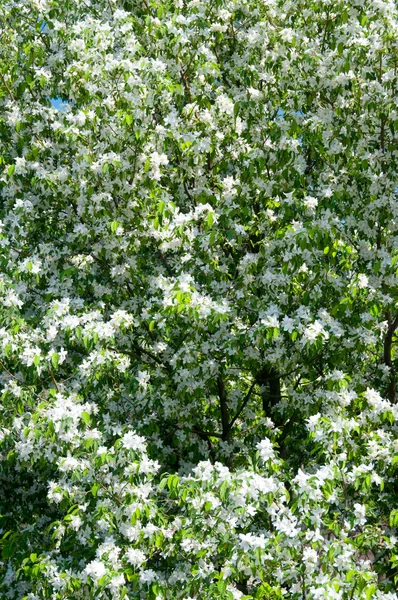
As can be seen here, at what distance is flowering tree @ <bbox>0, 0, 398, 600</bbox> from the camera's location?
701cm

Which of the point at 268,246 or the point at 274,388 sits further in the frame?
the point at 274,388

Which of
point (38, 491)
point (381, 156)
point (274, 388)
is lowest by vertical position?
point (38, 491)

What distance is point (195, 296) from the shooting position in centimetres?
784

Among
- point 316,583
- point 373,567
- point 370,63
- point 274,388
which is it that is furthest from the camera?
point 274,388

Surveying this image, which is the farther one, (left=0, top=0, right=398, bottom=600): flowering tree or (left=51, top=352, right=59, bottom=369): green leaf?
(left=51, top=352, right=59, bottom=369): green leaf

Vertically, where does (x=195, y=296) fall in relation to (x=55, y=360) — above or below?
above

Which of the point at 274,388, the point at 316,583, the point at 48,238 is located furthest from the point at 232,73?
the point at 316,583

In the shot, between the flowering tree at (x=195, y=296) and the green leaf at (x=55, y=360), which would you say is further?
the green leaf at (x=55, y=360)

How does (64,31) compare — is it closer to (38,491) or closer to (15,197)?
(15,197)

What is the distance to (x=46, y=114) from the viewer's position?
9336 millimetres

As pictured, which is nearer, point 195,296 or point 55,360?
point 55,360

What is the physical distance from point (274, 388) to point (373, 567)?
3.18 metres

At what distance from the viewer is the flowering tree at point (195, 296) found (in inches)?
276

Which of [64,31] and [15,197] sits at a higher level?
[64,31]
